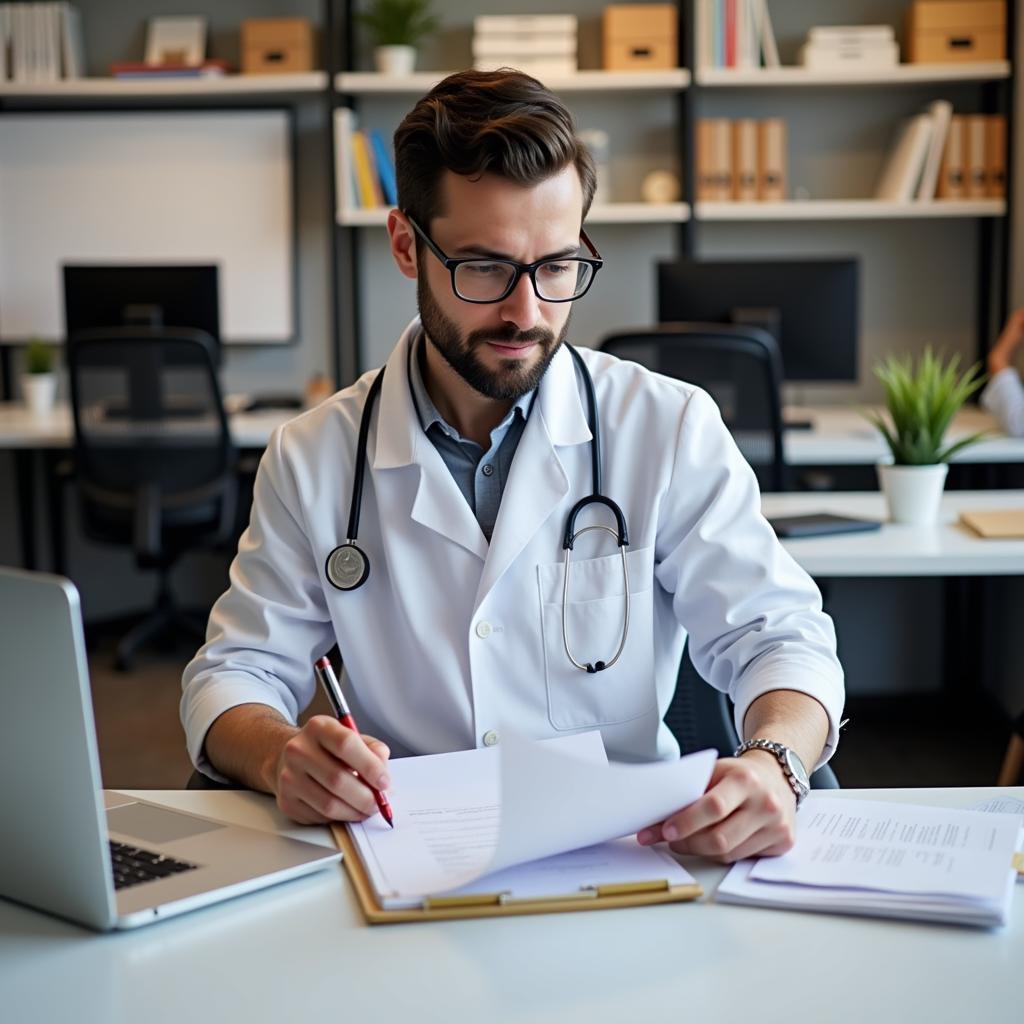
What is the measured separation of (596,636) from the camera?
144 cm

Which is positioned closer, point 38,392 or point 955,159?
point 955,159

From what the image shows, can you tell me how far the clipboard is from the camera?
3.16 feet

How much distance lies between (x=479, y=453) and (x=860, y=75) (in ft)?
10.7

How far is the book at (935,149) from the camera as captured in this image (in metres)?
4.31

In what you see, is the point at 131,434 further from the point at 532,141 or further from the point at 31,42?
the point at 532,141

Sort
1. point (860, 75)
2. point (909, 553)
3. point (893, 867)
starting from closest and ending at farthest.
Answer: point (893, 867) < point (909, 553) < point (860, 75)

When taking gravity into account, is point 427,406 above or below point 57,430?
above

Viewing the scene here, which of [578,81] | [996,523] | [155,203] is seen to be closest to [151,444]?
[155,203]

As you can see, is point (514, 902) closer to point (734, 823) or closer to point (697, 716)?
point (734, 823)

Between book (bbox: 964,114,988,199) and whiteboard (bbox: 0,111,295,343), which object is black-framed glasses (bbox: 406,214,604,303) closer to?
book (bbox: 964,114,988,199)

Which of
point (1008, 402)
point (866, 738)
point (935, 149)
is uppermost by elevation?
point (935, 149)

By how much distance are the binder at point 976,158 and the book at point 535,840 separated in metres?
3.79

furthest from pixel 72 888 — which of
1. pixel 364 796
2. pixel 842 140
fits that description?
pixel 842 140

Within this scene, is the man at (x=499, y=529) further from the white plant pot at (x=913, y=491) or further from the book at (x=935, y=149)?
the book at (x=935, y=149)
